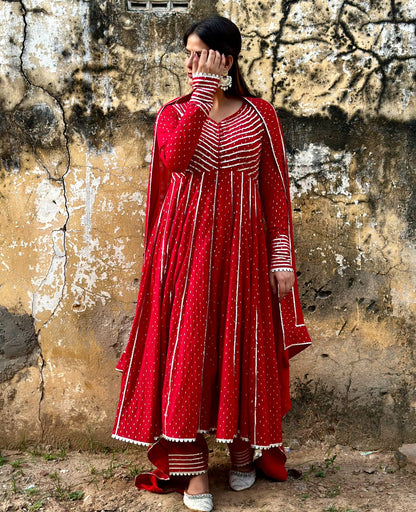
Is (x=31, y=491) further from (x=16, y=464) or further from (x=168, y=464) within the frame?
(x=168, y=464)

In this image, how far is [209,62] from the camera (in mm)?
2336

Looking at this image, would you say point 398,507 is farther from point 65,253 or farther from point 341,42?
point 341,42

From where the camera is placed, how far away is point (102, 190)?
3.03 meters

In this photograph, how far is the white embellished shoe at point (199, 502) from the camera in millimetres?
2457

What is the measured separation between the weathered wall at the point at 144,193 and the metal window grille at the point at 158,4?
51 millimetres

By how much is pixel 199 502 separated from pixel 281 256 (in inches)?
42.0

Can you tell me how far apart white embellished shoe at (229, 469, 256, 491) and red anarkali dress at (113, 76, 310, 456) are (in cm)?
29

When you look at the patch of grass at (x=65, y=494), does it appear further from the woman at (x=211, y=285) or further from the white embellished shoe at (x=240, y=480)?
the white embellished shoe at (x=240, y=480)

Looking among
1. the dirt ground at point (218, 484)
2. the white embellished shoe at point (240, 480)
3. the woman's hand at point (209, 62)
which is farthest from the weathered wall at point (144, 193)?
the woman's hand at point (209, 62)

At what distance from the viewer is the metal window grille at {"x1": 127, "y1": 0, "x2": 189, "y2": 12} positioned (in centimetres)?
298

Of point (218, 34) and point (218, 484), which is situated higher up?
point (218, 34)

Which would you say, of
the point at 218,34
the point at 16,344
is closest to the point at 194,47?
the point at 218,34

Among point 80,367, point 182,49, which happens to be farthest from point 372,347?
point 182,49

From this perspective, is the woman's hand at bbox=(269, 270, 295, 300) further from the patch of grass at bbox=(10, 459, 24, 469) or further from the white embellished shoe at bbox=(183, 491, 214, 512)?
the patch of grass at bbox=(10, 459, 24, 469)
